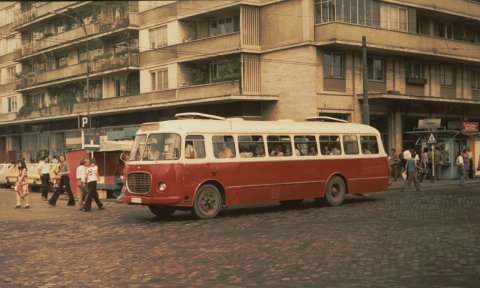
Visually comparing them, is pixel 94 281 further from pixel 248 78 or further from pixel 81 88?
pixel 81 88

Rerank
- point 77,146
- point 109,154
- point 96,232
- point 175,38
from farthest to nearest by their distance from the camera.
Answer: point 77,146
point 175,38
point 109,154
point 96,232

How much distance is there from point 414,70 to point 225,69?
1163 cm

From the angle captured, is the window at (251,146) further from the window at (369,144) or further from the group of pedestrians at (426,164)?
the group of pedestrians at (426,164)

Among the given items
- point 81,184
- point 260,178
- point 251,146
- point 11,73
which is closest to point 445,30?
point 251,146

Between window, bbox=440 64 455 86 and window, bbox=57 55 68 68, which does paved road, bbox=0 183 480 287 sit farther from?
window, bbox=57 55 68 68

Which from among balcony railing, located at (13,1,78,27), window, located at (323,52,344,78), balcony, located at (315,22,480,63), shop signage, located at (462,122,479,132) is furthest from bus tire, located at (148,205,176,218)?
balcony railing, located at (13,1,78,27)

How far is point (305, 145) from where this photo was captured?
1917cm

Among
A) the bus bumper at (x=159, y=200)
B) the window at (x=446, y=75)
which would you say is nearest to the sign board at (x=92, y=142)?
the bus bumper at (x=159, y=200)

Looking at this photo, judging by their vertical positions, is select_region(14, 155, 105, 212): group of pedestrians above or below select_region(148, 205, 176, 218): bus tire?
above

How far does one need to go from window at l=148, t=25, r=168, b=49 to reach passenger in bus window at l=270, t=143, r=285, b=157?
25.4 metres

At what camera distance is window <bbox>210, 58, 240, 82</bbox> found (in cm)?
3753

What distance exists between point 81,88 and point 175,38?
13.9m

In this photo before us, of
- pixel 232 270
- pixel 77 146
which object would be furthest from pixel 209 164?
pixel 77 146

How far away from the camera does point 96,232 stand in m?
14.5
